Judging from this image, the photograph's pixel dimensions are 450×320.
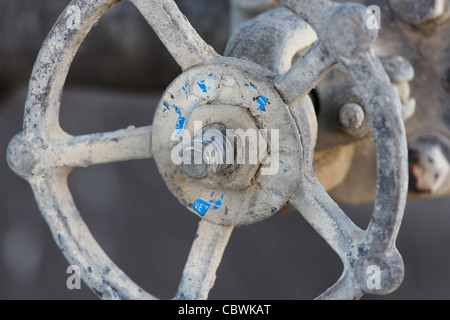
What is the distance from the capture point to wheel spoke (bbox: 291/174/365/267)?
0.64 meters

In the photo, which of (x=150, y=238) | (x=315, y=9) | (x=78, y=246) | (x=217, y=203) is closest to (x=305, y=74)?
(x=315, y=9)

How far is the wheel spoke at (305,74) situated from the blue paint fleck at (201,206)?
15cm

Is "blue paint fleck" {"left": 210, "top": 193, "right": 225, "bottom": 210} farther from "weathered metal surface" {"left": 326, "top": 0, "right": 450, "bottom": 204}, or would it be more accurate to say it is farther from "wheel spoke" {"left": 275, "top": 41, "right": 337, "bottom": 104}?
"weathered metal surface" {"left": 326, "top": 0, "right": 450, "bottom": 204}

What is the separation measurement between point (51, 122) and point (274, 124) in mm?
255

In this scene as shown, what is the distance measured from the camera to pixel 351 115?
0.85 m

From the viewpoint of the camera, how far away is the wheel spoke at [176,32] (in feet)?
2.26

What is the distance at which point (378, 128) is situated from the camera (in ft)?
1.91

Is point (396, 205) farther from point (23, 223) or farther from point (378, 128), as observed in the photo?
point (23, 223)

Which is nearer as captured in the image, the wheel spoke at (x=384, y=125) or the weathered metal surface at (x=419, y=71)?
the wheel spoke at (x=384, y=125)

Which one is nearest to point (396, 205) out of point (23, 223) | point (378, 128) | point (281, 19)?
point (378, 128)

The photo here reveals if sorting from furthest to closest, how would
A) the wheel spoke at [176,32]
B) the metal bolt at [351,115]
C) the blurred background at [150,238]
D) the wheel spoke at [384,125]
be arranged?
the blurred background at [150,238] → the metal bolt at [351,115] → the wheel spoke at [176,32] → the wheel spoke at [384,125]

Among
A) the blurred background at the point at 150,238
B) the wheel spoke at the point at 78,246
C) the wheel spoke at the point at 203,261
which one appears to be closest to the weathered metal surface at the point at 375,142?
the wheel spoke at the point at 203,261

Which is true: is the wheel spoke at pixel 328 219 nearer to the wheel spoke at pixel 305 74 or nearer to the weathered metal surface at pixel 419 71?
the wheel spoke at pixel 305 74

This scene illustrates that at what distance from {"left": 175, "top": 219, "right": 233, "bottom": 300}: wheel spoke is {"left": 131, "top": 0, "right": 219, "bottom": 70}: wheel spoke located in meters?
0.17
